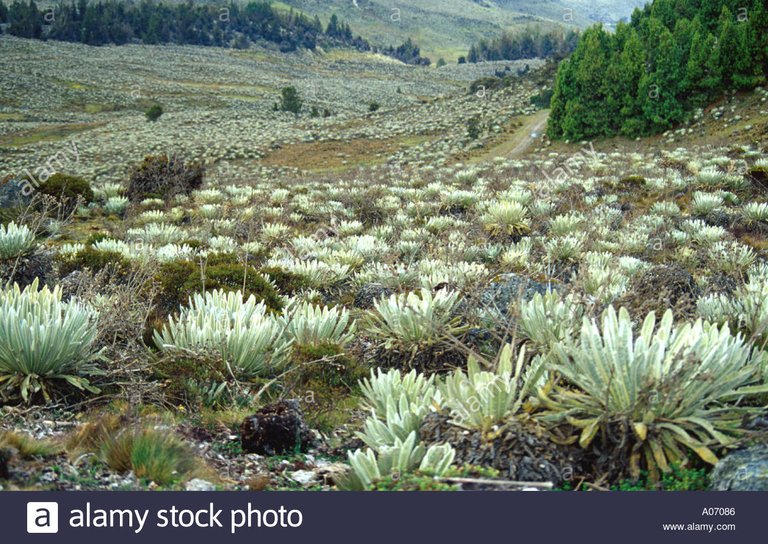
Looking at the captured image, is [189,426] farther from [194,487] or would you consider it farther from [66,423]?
[194,487]

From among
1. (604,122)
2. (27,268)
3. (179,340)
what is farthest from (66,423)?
(604,122)

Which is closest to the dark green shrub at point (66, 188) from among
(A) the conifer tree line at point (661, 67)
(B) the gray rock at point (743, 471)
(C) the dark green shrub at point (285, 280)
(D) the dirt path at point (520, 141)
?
(C) the dark green shrub at point (285, 280)

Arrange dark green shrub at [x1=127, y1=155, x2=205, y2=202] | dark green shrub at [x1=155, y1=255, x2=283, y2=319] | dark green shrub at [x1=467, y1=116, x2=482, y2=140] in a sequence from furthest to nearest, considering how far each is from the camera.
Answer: dark green shrub at [x1=467, y1=116, x2=482, y2=140]
dark green shrub at [x1=127, y1=155, x2=205, y2=202]
dark green shrub at [x1=155, y1=255, x2=283, y2=319]

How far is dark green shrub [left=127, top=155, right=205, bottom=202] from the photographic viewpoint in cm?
1453

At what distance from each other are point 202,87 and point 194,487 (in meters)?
75.8

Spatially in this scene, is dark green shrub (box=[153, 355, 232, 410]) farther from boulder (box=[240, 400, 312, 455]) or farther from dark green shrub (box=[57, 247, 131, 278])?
dark green shrub (box=[57, 247, 131, 278])

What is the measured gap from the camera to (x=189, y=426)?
3.10m

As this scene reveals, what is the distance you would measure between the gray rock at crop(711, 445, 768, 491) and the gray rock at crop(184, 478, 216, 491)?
1809 millimetres

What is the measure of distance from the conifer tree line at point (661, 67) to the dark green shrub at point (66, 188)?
22274 millimetres

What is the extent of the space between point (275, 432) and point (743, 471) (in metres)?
1.93

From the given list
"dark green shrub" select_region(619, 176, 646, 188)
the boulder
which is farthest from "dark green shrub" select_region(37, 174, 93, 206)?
"dark green shrub" select_region(619, 176, 646, 188)

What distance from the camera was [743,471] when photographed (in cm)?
220

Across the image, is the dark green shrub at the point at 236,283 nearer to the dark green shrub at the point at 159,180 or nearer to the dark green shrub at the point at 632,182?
the dark green shrub at the point at 159,180

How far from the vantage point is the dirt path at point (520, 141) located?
2864cm
